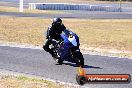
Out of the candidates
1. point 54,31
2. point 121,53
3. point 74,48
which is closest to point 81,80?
point 74,48

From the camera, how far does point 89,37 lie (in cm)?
2816

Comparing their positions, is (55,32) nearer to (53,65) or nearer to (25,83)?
(53,65)

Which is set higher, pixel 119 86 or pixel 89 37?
pixel 119 86

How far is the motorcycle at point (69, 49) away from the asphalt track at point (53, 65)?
28cm

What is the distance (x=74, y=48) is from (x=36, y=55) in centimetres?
373

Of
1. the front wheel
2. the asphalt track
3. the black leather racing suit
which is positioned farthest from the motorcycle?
the asphalt track

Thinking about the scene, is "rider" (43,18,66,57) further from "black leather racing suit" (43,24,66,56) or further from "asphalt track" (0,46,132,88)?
"asphalt track" (0,46,132,88)

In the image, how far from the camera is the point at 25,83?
11836mm

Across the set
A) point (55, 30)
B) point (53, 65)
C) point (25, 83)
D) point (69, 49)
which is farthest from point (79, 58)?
point (25, 83)

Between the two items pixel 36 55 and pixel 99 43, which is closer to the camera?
pixel 36 55

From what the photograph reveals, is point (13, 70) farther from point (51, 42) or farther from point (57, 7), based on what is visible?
point (57, 7)

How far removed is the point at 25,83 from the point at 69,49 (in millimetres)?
3207

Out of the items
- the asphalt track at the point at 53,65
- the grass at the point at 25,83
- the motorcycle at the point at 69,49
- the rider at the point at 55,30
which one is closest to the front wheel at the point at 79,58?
the motorcycle at the point at 69,49

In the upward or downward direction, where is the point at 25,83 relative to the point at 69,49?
downward
